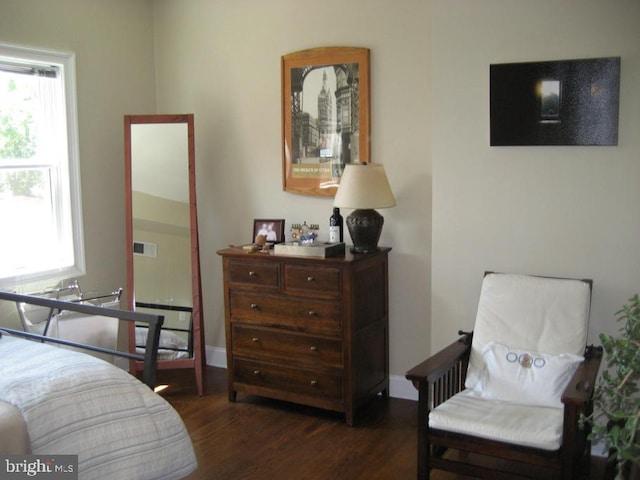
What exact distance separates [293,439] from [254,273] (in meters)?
0.94

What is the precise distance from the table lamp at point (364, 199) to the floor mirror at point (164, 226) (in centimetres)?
108

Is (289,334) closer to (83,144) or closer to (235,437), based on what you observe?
(235,437)

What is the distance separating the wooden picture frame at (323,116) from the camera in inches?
162

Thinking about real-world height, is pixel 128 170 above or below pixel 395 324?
above

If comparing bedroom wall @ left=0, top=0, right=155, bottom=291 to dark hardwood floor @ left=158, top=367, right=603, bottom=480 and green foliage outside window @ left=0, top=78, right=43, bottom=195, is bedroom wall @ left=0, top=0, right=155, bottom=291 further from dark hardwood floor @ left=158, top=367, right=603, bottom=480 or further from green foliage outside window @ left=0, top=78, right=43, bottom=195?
dark hardwood floor @ left=158, top=367, right=603, bottom=480

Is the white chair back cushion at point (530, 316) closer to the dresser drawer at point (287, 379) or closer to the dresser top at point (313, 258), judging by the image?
the dresser top at point (313, 258)

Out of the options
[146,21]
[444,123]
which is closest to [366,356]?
[444,123]

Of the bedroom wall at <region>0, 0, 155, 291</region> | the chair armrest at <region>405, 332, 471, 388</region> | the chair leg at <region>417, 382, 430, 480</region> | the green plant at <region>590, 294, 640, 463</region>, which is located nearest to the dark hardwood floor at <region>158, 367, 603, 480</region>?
the chair leg at <region>417, 382, 430, 480</region>

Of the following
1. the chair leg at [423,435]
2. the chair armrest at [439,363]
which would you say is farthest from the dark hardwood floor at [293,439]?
the chair armrest at [439,363]

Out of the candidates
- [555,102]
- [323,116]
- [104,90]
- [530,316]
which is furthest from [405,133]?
[104,90]

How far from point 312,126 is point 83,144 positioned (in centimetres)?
142

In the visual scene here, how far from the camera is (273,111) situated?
176 inches

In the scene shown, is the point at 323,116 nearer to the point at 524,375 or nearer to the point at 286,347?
the point at 286,347

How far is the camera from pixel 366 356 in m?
3.93
